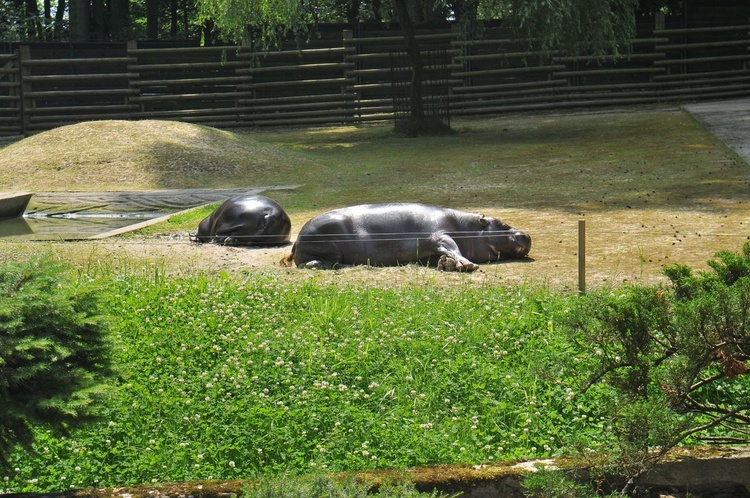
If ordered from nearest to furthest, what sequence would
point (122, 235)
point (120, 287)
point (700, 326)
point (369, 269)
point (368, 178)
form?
point (700, 326)
point (120, 287)
point (369, 269)
point (122, 235)
point (368, 178)

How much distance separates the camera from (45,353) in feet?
12.5

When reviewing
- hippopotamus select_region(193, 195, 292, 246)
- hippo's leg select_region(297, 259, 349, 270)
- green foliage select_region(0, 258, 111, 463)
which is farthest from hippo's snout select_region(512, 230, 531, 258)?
green foliage select_region(0, 258, 111, 463)

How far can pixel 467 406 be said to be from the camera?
5.33 m

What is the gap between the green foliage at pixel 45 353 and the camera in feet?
12.3

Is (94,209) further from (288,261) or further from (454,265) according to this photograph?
(454,265)

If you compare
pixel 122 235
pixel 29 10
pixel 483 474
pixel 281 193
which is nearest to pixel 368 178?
pixel 281 193

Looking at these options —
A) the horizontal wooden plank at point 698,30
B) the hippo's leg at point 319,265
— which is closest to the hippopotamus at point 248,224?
the hippo's leg at point 319,265

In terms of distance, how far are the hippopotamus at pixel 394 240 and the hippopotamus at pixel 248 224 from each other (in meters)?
1.16

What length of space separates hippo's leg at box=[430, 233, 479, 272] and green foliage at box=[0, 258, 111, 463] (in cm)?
503

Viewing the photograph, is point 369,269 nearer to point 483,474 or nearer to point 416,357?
point 416,357

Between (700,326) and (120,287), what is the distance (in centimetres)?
493

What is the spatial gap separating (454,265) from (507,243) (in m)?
0.72

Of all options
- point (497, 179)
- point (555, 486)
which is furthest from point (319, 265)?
point (497, 179)

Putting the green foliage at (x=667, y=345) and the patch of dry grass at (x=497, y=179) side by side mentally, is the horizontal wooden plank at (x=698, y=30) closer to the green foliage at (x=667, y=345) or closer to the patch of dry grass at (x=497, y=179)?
the patch of dry grass at (x=497, y=179)
